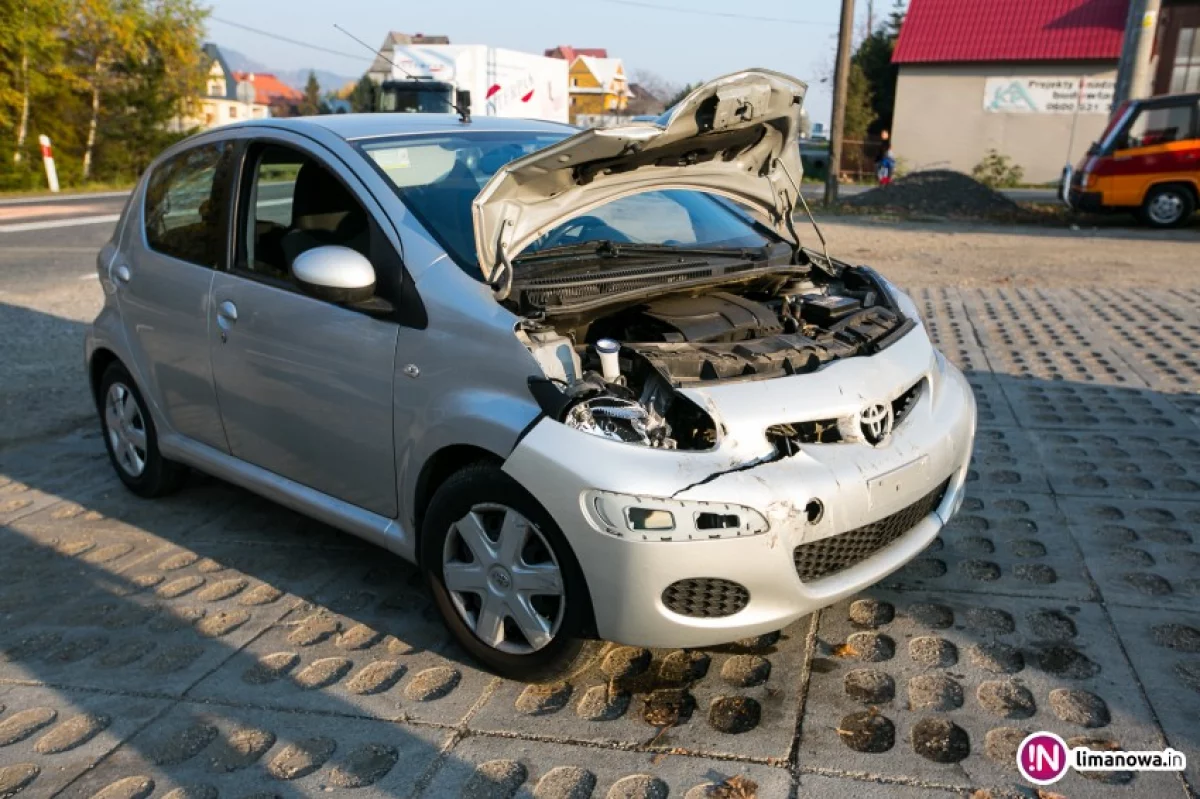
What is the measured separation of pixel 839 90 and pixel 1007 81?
443 inches

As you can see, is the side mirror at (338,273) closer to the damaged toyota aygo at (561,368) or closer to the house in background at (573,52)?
the damaged toyota aygo at (561,368)

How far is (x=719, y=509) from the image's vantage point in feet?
8.86

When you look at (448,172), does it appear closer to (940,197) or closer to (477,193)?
(477,193)

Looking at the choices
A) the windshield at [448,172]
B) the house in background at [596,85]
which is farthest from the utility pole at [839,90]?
the house in background at [596,85]

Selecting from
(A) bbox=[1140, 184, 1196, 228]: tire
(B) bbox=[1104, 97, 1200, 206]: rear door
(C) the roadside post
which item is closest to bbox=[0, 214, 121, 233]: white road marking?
(C) the roadside post

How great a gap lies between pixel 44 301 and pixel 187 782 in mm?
8397

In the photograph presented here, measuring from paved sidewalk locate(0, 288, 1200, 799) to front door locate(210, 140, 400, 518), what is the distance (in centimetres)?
56

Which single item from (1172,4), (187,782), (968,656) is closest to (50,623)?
(187,782)

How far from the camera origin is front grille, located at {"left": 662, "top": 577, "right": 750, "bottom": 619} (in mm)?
2758

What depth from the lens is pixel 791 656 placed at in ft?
10.7

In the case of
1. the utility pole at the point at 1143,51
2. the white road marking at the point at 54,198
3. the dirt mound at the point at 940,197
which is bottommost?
the white road marking at the point at 54,198

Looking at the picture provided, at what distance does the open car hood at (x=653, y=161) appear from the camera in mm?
3180

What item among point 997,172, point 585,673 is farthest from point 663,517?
point 997,172

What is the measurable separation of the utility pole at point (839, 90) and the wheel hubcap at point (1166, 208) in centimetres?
672
